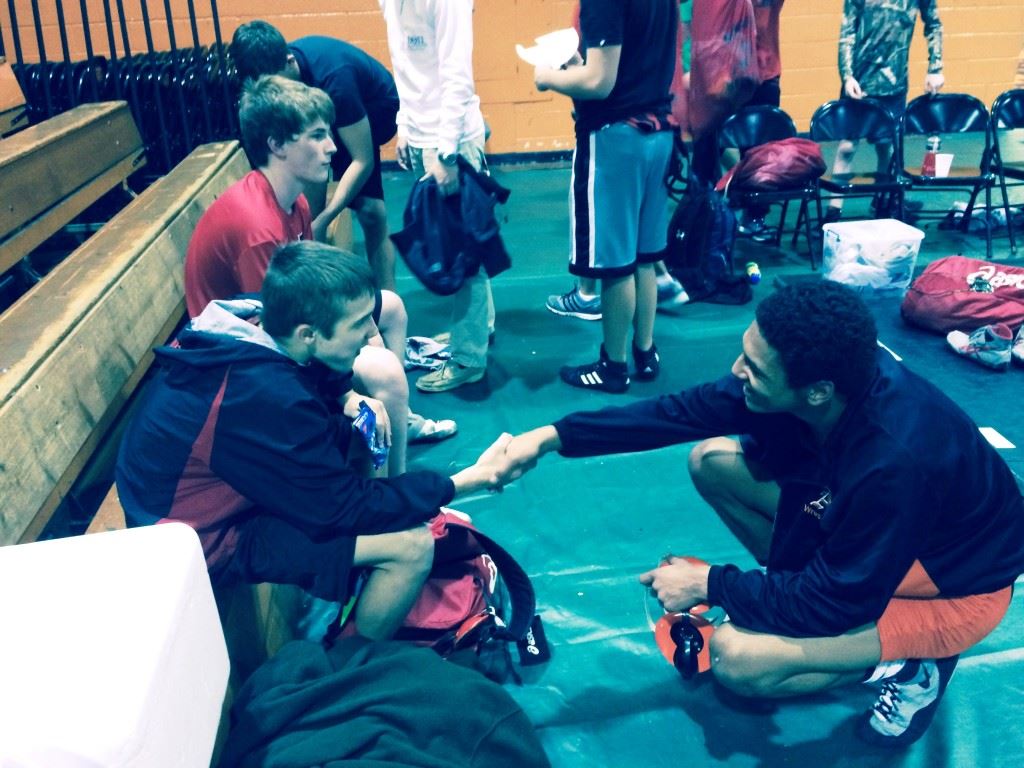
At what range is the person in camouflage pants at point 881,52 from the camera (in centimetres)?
488

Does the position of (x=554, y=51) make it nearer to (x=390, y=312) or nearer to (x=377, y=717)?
(x=390, y=312)

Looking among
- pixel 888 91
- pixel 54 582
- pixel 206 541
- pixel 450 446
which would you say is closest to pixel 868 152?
pixel 888 91

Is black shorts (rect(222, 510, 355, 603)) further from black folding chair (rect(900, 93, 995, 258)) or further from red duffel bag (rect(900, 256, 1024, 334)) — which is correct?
black folding chair (rect(900, 93, 995, 258))

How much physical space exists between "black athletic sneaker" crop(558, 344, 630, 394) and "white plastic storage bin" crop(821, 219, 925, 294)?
1.38 metres

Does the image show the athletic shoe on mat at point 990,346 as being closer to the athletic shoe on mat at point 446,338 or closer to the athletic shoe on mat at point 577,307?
the athletic shoe on mat at point 577,307

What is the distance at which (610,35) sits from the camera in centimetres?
286

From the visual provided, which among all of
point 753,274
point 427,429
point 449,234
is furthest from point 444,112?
point 753,274

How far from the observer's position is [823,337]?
5.16ft

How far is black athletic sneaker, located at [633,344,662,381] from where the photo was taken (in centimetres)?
346

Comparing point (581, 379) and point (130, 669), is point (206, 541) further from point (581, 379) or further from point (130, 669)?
point (581, 379)

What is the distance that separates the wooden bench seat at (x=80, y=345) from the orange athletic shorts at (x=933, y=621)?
1593 mm

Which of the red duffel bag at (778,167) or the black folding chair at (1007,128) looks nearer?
the red duffel bag at (778,167)

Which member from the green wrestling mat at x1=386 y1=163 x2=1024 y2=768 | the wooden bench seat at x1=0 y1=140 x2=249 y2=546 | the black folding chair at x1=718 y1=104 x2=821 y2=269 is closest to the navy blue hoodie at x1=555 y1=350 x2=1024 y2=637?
the green wrestling mat at x1=386 y1=163 x2=1024 y2=768

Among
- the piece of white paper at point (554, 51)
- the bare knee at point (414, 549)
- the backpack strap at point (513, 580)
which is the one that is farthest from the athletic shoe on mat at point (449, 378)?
the bare knee at point (414, 549)
